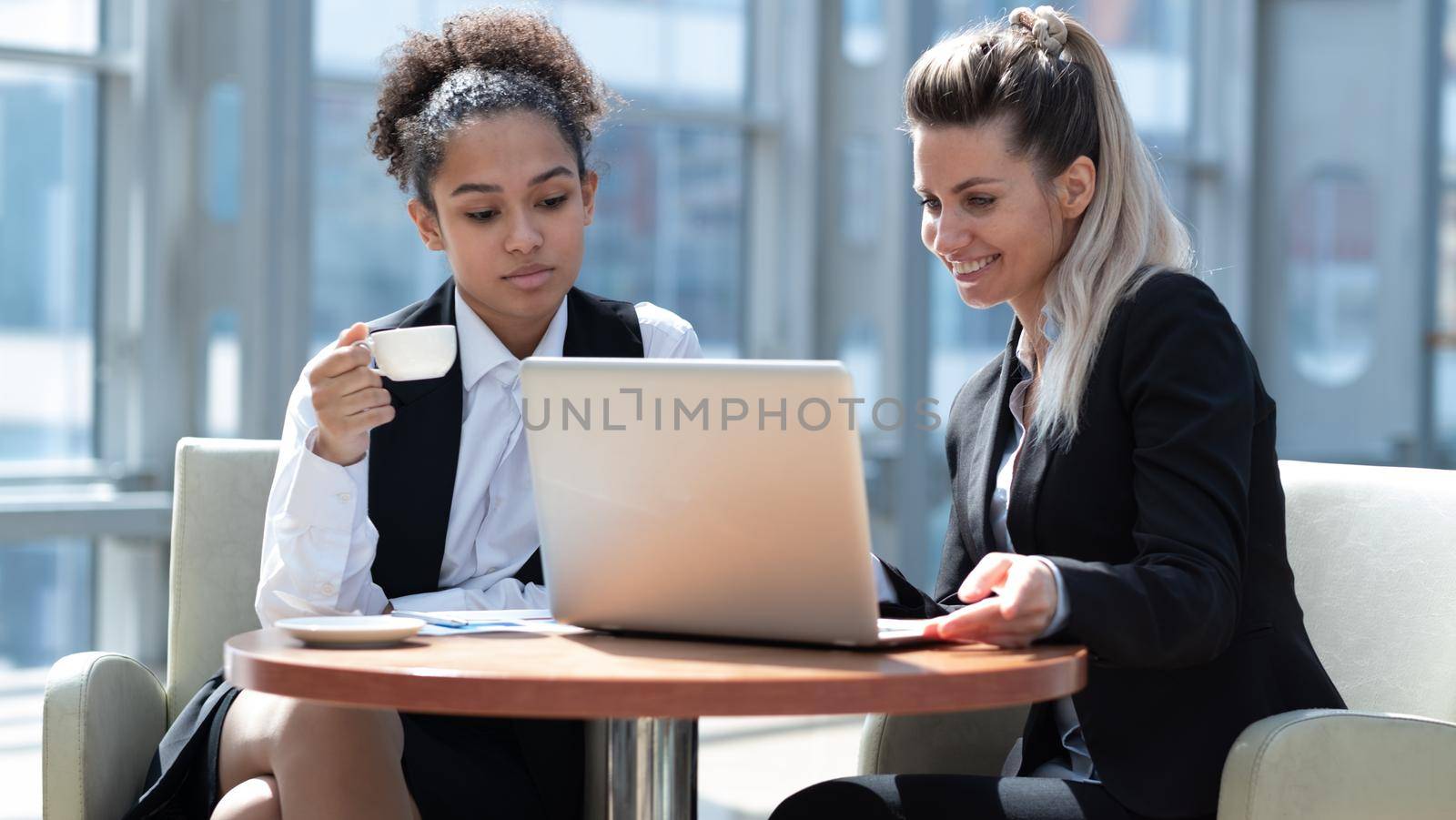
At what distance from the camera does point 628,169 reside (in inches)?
203

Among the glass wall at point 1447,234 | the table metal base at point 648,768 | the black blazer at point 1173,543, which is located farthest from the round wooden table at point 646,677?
the glass wall at point 1447,234

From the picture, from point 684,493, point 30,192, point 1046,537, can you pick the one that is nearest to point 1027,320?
point 1046,537

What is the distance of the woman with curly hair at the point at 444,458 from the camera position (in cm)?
156

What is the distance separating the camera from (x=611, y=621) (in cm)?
141

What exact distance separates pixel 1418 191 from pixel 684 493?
595 centimetres

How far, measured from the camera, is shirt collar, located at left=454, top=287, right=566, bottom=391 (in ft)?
6.25

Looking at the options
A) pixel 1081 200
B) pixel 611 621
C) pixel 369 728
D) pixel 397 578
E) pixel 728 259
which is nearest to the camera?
pixel 611 621

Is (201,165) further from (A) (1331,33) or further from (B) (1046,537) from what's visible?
(A) (1331,33)

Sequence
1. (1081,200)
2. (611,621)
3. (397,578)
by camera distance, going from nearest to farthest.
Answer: (611,621) < (1081,200) < (397,578)

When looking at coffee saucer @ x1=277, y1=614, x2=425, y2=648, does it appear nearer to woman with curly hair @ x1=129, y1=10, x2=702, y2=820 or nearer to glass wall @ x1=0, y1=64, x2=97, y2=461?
woman with curly hair @ x1=129, y1=10, x2=702, y2=820

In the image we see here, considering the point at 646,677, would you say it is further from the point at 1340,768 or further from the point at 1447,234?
the point at 1447,234

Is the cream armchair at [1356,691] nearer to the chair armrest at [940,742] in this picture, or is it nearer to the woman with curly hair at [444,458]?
the chair armrest at [940,742]

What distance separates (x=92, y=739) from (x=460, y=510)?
48 centimetres

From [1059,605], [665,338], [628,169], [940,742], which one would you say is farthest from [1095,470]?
[628,169]
